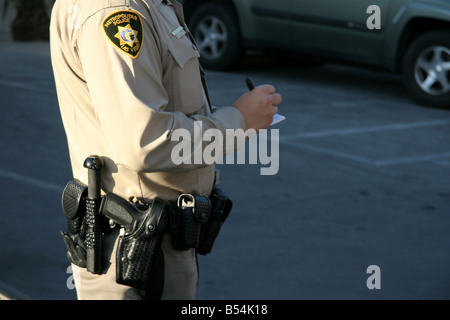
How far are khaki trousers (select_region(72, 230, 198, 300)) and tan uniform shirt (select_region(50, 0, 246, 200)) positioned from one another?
15 centimetres

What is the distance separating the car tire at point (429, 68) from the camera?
805 cm

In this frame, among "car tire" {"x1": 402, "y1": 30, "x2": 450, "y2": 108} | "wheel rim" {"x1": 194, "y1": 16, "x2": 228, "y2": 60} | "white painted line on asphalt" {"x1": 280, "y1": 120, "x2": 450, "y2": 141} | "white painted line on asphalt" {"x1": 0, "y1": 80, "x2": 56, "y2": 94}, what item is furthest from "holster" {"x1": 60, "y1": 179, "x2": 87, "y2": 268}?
"wheel rim" {"x1": 194, "y1": 16, "x2": 228, "y2": 60}

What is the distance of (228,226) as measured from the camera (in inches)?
187

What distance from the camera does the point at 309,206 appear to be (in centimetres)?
512

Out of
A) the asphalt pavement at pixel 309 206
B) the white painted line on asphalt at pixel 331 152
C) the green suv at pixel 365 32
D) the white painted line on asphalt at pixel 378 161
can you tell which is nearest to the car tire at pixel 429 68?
the green suv at pixel 365 32

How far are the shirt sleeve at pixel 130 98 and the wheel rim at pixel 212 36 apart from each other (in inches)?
320

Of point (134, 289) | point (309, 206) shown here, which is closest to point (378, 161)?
point (309, 206)

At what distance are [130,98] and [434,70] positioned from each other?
6.83 meters

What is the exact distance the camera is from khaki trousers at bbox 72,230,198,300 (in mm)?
2113

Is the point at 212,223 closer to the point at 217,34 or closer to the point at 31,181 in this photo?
the point at 31,181
